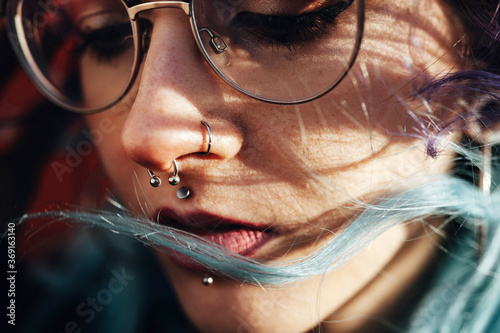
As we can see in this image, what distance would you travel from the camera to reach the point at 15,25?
3.49 ft

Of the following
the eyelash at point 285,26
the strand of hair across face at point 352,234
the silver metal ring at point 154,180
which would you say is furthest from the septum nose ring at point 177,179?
the eyelash at point 285,26

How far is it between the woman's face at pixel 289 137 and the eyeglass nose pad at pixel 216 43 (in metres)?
0.05

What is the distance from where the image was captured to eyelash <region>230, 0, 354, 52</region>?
2.27 feet

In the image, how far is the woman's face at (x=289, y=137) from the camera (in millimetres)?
721

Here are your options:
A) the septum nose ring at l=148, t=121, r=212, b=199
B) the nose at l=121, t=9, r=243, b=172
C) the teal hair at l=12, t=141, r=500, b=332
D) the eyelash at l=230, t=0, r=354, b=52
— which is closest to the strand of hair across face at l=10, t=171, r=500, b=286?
the teal hair at l=12, t=141, r=500, b=332

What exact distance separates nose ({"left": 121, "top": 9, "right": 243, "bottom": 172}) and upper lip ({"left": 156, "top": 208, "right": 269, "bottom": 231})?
0.49 feet

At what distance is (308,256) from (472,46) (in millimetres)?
612

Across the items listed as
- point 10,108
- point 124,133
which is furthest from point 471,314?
point 10,108

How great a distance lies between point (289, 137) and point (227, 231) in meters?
0.28

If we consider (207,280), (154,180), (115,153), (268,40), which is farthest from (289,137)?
(115,153)

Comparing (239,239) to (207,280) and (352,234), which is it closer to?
(207,280)

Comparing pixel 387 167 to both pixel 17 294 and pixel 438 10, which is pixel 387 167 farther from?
pixel 17 294

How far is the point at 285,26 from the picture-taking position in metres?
0.70

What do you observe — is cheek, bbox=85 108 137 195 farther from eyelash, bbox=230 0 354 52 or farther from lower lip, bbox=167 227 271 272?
eyelash, bbox=230 0 354 52
